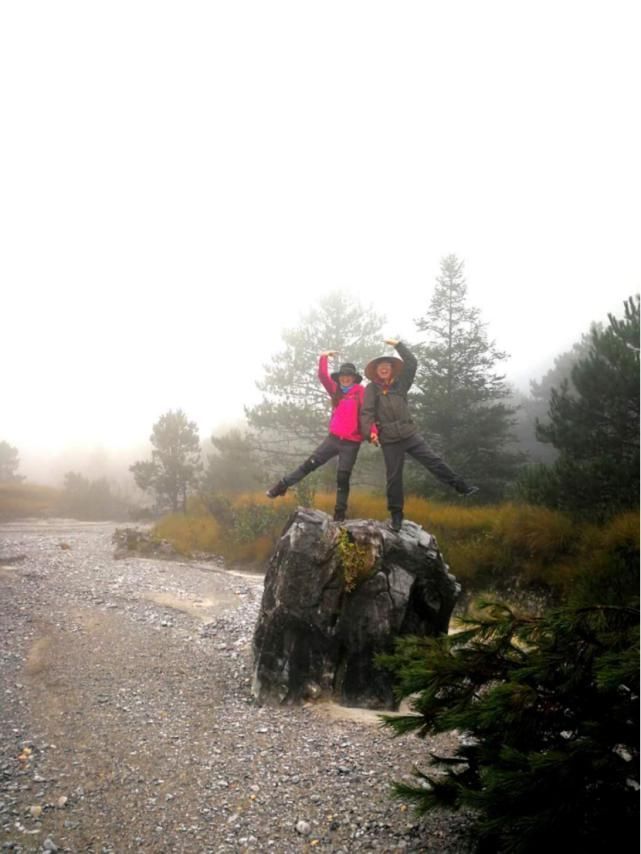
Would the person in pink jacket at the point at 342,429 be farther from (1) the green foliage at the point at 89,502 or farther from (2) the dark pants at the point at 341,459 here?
(1) the green foliage at the point at 89,502

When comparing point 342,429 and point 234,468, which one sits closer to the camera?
point 342,429

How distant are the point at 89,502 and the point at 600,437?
30.2 m

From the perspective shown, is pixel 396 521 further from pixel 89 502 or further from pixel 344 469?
pixel 89 502

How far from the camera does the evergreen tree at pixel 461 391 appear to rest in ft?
56.9

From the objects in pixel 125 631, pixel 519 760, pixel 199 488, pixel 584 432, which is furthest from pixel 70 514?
pixel 519 760

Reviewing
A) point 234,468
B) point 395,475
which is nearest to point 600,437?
point 395,475

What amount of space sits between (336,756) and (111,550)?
48.7 ft

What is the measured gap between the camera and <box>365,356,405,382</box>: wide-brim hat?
26.1ft

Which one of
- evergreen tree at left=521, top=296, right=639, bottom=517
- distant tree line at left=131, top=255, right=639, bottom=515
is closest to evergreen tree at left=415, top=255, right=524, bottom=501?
distant tree line at left=131, top=255, right=639, bottom=515

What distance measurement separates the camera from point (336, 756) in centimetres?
514

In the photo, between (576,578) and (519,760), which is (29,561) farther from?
(519,760)

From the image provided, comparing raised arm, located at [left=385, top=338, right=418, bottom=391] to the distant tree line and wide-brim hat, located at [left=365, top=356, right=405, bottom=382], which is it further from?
the distant tree line

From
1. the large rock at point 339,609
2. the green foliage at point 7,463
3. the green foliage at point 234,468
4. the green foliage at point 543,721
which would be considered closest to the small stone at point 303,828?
the green foliage at point 543,721

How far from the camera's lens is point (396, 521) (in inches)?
298
